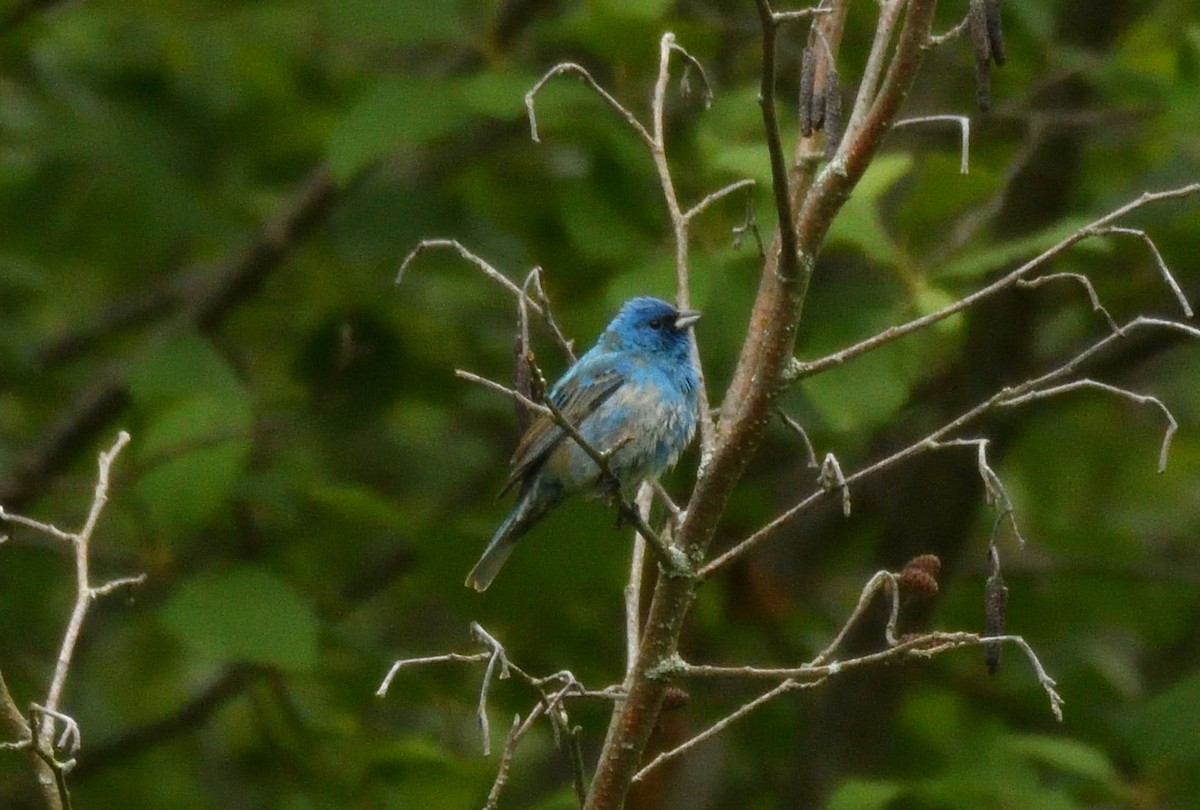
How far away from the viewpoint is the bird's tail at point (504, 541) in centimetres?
538

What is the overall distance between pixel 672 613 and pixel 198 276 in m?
4.13

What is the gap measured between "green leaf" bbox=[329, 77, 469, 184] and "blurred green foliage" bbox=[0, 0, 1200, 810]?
0.04ft

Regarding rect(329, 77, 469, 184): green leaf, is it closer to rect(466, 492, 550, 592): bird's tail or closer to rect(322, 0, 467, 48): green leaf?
rect(322, 0, 467, 48): green leaf

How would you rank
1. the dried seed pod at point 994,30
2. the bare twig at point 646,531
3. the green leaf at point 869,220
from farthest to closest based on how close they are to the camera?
the green leaf at point 869,220
the dried seed pod at point 994,30
the bare twig at point 646,531

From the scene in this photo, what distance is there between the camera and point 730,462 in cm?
299

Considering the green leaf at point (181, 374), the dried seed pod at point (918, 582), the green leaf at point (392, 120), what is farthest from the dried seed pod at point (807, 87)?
the green leaf at point (181, 374)

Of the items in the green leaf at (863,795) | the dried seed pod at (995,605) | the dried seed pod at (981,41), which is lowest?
the green leaf at (863,795)

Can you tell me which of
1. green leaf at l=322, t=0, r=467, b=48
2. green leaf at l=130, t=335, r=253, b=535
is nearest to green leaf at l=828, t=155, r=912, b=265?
green leaf at l=322, t=0, r=467, b=48

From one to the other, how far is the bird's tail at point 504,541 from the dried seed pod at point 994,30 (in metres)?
2.65

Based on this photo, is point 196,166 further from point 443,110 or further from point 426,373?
point 443,110

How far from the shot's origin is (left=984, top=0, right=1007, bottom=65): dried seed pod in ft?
9.92

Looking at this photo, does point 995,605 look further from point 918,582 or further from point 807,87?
point 807,87

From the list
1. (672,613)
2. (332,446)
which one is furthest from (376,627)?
(672,613)

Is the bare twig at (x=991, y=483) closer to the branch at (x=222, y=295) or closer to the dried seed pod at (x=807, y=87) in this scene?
the dried seed pod at (x=807, y=87)
